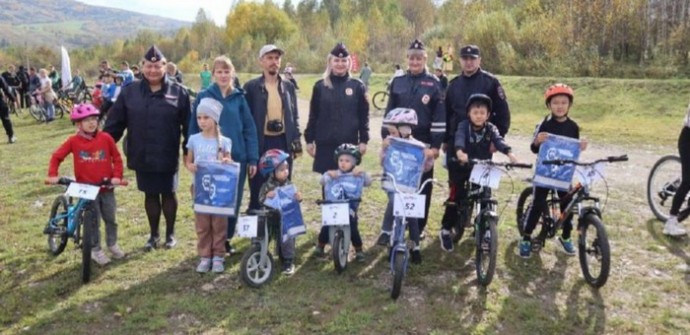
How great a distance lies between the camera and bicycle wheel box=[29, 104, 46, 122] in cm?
1753

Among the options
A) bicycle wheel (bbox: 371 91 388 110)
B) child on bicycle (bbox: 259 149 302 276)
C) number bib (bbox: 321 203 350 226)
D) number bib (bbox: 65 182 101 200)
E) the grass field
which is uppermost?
bicycle wheel (bbox: 371 91 388 110)

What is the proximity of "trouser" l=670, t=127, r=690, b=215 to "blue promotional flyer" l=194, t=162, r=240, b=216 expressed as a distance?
179 inches

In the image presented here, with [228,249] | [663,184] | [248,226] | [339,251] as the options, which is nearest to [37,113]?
[228,249]

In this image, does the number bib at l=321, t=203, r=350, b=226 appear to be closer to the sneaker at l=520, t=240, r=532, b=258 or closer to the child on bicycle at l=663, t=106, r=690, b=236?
the sneaker at l=520, t=240, r=532, b=258

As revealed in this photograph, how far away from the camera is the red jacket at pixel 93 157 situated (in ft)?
15.7

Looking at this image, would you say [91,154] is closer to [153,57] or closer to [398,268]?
[153,57]

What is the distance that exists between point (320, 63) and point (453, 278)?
40.5 metres

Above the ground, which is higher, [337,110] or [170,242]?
[337,110]

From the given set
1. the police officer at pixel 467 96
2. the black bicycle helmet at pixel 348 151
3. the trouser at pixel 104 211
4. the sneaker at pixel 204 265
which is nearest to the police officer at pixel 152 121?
the trouser at pixel 104 211

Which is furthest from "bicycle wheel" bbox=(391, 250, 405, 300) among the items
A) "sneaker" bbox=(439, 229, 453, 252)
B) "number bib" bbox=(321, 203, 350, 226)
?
"sneaker" bbox=(439, 229, 453, 252)

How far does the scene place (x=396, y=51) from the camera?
4103 centimetres

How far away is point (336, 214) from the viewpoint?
14.9 feet

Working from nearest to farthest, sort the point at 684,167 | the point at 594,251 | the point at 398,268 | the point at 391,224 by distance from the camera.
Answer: the point at 398,268 → the point at 594,251 → the point at 391,224 → the point at 684,167

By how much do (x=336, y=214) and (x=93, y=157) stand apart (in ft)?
7.27
